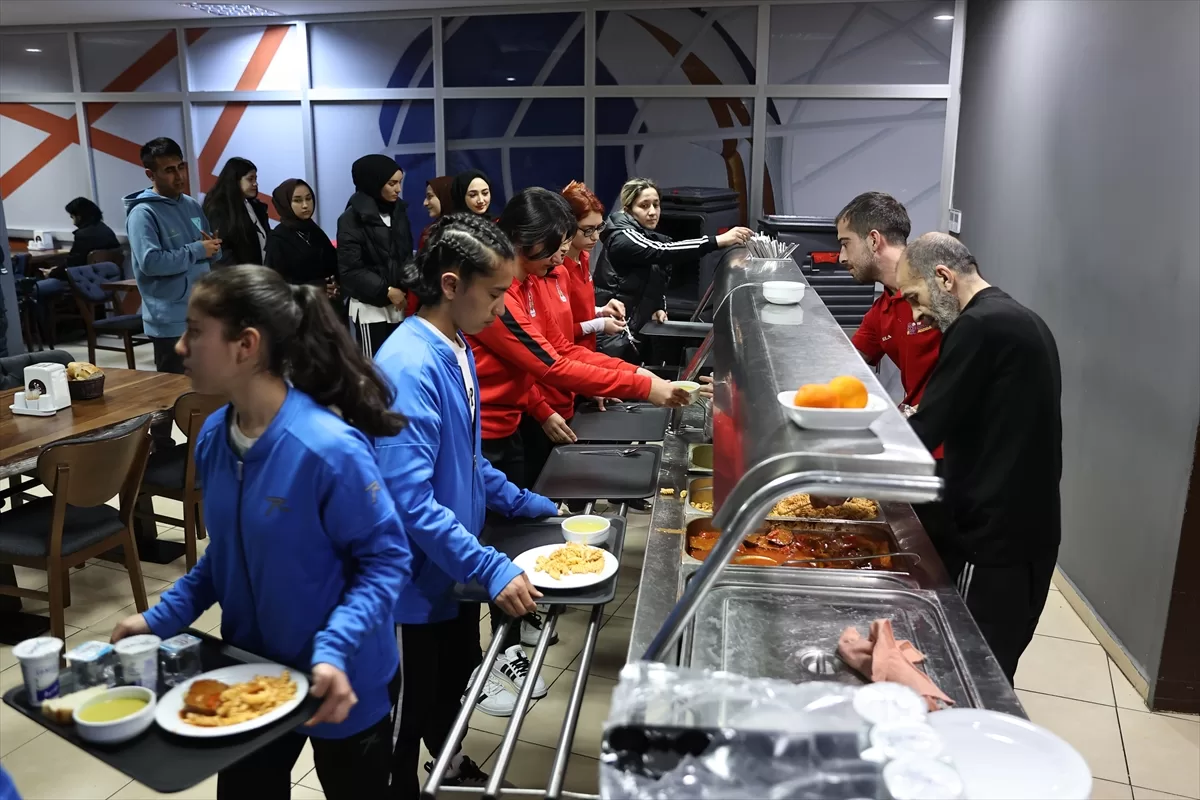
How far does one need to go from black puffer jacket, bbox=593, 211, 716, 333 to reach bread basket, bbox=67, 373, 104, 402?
2.47 m

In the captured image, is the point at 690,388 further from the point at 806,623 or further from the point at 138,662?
the point at 138,662

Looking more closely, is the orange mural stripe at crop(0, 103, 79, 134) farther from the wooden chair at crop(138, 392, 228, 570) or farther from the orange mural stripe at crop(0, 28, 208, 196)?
the wooden chair at crop(138, 392, 228, 570)

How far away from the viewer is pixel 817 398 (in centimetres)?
133

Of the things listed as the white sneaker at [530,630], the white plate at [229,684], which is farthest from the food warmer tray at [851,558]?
the white sneaker at [530,630]

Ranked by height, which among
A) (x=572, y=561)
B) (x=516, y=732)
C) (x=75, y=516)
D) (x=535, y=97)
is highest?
(x=535, y=97)

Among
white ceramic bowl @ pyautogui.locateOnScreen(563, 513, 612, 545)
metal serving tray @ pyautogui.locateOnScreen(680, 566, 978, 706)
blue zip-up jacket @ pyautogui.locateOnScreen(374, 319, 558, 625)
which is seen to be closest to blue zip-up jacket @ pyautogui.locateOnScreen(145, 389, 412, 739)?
blue zip-up jacket @ pyautogui.locateOnScreen(374, 319, 558, 625)

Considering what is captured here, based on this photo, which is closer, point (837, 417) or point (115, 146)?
point (837, 417)

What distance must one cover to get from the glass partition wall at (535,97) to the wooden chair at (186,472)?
3.80 m

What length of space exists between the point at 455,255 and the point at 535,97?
17.1 ft

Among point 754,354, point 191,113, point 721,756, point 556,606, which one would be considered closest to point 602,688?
point 556,606

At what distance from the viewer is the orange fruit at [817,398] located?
1314 millimetres

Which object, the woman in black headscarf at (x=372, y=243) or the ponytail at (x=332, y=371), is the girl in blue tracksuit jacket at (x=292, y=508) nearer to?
A: the ponytail at (x=332, y=371)

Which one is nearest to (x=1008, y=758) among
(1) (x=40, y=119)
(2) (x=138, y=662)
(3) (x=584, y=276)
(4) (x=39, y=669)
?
(2) (x=138, y=662)

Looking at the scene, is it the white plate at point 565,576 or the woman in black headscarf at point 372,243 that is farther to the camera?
the woman in black headscarf at point 372,243
